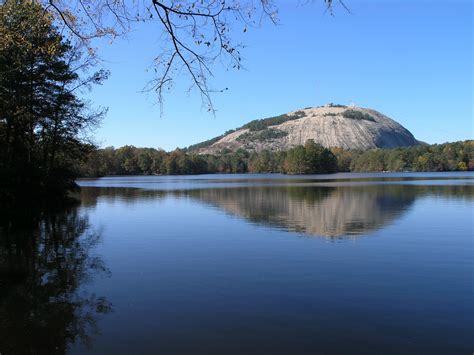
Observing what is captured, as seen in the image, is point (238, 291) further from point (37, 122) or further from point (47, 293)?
point (37, 122)

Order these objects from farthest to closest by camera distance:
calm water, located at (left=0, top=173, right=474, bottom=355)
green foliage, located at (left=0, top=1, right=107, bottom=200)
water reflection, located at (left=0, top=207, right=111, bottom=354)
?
green foliage, located at (left=0, top=1, right=107, bottom=200) < water reflection, located at (left=0, top=207, right=111, bottom=354) < calm water, located at (left=0, top=173, right=474, bottom=355)

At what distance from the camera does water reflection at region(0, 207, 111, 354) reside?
9633 millimetres

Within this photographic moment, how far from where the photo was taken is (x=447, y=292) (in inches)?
507

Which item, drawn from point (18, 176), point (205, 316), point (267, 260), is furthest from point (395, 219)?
point (18, 176)

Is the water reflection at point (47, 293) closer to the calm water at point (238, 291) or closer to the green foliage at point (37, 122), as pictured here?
the calm water at point (238, 291)

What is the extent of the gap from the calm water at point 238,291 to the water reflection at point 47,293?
43 millimetres

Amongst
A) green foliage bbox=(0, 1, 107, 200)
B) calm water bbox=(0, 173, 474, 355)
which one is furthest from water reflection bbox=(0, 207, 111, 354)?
green foliage bbox=(0, 1, 107, 200)

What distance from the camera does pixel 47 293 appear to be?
12680 mm

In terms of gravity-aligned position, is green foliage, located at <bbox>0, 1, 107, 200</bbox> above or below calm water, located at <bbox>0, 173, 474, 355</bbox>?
above

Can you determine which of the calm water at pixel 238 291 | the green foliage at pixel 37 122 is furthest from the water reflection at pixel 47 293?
the green foliage at pixel 37 122

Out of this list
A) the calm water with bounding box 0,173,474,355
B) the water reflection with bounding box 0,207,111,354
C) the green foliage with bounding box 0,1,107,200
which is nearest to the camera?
the calm water with bounding box 0,173,474,355

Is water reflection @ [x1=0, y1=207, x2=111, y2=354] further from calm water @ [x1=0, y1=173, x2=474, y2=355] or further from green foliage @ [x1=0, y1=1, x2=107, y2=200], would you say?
green foliage @ [x1=0, y1=1, x2=107, y2=200]

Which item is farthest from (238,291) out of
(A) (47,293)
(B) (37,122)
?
(B) (37,122)

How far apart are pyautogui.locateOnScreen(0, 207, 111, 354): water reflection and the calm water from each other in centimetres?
4
